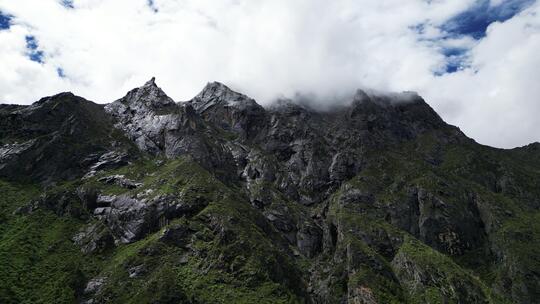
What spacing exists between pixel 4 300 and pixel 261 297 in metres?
96.1

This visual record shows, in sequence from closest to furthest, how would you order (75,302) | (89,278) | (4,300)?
(4,300) → (75,302) → (89,278)

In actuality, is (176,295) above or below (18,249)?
below

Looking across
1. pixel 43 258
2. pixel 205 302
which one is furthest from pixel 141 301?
pixel 43 258

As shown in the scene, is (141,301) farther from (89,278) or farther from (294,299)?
(294,299)

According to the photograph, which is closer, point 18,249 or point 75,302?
point 75,302

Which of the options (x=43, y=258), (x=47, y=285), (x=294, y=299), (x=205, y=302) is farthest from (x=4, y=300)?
(x=294, y=299)

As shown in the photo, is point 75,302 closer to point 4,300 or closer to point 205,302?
point 4,300

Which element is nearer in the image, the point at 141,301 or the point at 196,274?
the point at 141,301

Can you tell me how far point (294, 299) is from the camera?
199 meters

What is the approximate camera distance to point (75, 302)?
593ft

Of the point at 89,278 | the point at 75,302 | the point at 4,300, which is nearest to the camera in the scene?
the point at 4,300

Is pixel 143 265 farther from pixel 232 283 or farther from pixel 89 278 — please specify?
pixel 232 283

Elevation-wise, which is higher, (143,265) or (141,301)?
(143,265)

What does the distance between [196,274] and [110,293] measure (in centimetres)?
3503
